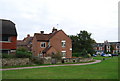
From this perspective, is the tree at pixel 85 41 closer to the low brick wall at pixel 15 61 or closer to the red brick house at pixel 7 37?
the red brick house at pixel 7 37

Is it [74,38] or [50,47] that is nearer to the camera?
[50,47]

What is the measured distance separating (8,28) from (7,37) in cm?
168

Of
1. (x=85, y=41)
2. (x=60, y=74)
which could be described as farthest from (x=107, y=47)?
(x=60, y=74)

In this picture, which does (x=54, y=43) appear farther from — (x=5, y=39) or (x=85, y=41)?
(x=85, y=41)

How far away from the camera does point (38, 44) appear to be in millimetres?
46062

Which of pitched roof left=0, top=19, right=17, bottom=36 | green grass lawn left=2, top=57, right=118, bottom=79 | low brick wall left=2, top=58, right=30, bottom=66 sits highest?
pitched roof left=0, top=19, right=17, bottom=36

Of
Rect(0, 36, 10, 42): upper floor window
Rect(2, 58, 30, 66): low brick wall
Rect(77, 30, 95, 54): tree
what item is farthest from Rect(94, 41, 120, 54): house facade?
Rect(2, 58, 30, 66): low brick wall

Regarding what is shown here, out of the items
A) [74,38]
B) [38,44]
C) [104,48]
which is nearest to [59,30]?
[38,44]

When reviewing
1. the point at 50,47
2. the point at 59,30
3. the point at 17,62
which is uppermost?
the point at 59,30

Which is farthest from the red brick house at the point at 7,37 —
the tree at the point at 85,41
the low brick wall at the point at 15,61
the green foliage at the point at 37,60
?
the tree at the point at 85,41

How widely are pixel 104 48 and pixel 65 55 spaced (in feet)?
278

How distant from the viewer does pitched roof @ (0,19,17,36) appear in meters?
31.7

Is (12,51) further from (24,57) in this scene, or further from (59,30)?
(59,30)

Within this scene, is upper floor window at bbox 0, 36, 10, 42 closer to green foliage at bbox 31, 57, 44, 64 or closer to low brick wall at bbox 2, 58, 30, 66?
low brick wall at bbox 2, 58, 30, 66
